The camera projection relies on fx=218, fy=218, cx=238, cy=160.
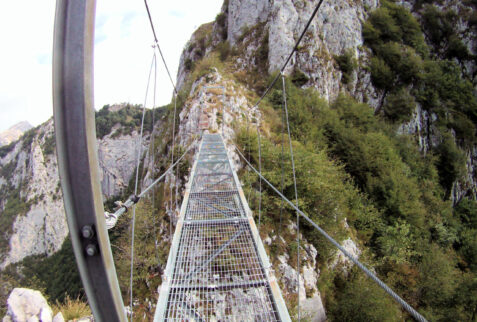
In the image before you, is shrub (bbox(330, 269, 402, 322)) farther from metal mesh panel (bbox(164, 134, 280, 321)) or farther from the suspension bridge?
metal mesh panel (bbox(164, 134, 280, 321))

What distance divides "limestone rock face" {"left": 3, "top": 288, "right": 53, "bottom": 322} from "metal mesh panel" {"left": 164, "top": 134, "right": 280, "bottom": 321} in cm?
238

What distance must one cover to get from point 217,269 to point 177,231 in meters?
0.82

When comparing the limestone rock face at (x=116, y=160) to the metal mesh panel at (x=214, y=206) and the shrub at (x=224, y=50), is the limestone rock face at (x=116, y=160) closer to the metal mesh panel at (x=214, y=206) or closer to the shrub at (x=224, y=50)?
the shrub at (x=224, y=50)

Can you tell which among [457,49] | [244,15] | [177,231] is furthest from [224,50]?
[457,49]

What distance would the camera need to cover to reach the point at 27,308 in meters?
3.39

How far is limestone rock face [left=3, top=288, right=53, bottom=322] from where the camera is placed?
10.8 ft

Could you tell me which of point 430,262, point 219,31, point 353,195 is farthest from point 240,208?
point 219,31

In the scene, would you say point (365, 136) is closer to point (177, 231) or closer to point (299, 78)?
point (299, 78)

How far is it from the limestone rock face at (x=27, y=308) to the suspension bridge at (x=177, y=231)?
1782 millimetres

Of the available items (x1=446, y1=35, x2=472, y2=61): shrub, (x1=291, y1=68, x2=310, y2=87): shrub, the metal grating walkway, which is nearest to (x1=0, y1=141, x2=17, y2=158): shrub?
(x1=291, y1=68, x2=310, y2=87): shrub

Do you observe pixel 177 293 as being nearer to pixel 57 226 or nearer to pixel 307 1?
pixel 307 1

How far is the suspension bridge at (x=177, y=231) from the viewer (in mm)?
578

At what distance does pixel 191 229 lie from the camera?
354 cm

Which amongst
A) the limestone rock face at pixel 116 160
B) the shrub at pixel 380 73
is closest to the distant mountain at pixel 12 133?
the limestone rock face at pixel 116 160
